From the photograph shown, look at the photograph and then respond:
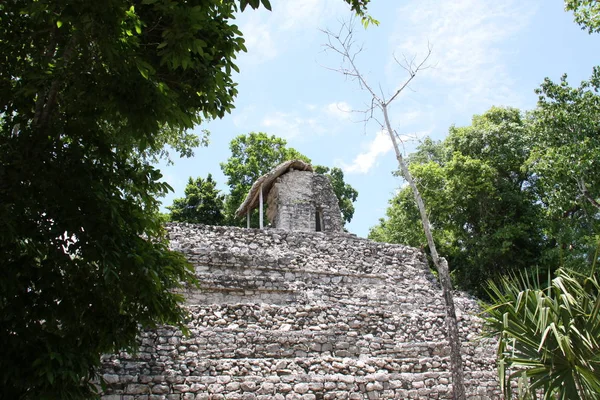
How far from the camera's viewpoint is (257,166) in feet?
81.2

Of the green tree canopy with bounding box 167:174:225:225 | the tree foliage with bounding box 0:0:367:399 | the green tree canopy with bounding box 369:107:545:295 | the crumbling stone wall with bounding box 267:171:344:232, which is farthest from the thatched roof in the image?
the tree foliage with bounding box 0:0:367:399

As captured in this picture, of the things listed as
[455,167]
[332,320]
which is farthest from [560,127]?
[332,320]

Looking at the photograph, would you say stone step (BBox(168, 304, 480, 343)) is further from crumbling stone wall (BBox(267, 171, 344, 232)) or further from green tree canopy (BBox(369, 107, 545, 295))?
green tree canopy (BBox(369, 107, 545, 295))

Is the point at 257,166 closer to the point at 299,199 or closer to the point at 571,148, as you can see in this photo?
the point at 299,199

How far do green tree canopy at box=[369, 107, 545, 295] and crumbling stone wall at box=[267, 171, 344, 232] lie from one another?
3.45 metres

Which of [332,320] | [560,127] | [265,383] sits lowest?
[265,383]

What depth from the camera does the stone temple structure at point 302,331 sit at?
23.3ft

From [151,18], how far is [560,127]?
11.2 meters

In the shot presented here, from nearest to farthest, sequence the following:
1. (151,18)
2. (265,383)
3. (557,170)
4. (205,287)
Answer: (151,18), (265,383), (205,287), (557,170)

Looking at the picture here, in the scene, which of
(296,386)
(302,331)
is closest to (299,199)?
(302,331)

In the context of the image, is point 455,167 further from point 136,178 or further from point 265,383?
point 136,178

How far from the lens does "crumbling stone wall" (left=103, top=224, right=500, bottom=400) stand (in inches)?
279

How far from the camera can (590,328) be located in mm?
5000

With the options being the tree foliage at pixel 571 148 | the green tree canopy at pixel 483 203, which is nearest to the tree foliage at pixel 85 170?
the tree foliage at pixel 571 148
